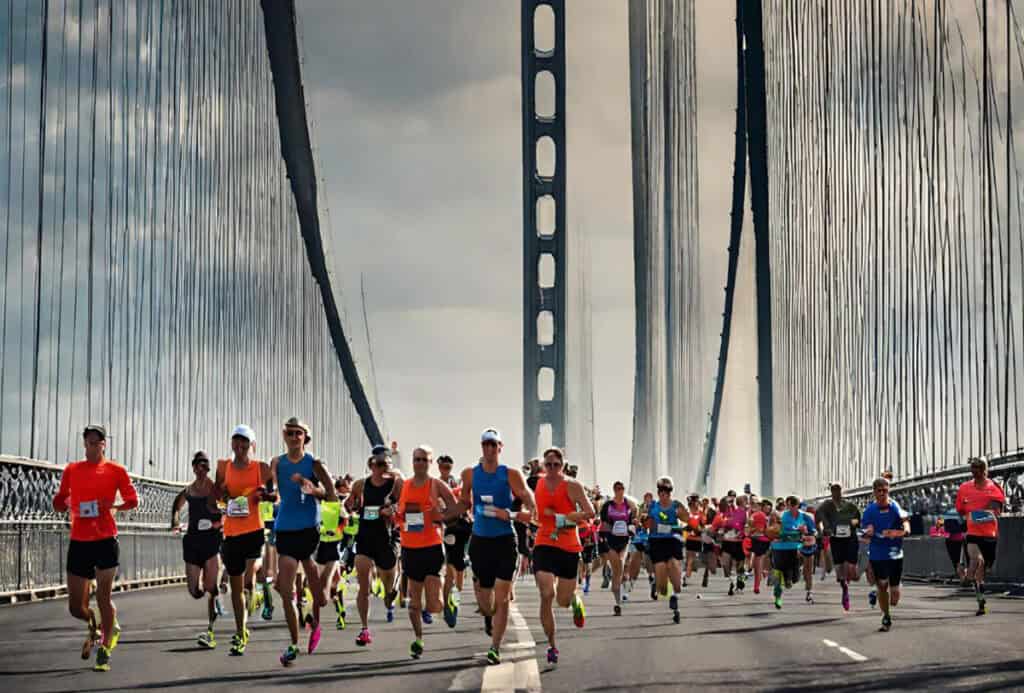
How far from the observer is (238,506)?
14.2 m

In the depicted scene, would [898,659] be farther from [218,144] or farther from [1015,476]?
[218,144]

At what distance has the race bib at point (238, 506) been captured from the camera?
1416cm

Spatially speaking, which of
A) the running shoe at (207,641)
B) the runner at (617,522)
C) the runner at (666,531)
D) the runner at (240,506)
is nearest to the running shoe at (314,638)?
the runner at (240,506)

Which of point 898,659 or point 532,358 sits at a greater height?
point 532,358

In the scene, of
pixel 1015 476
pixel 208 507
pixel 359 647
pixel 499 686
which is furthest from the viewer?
pixel 1015 476

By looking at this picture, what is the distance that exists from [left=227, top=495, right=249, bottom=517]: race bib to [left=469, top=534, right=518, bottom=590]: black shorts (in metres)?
1.81

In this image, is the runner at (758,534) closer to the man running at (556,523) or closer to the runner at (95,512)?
the man running at (556,523)

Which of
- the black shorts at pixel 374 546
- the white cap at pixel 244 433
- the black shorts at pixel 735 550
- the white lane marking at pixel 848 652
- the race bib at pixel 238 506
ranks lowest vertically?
the white lane marking at pixel 848 652

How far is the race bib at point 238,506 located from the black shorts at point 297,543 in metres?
0.50

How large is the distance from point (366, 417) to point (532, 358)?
2119 cm

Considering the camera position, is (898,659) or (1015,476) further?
(1015,476)

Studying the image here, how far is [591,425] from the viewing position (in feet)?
361

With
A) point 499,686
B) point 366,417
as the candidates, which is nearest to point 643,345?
point 366,417

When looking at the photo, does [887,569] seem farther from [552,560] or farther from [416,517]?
[416,517]
